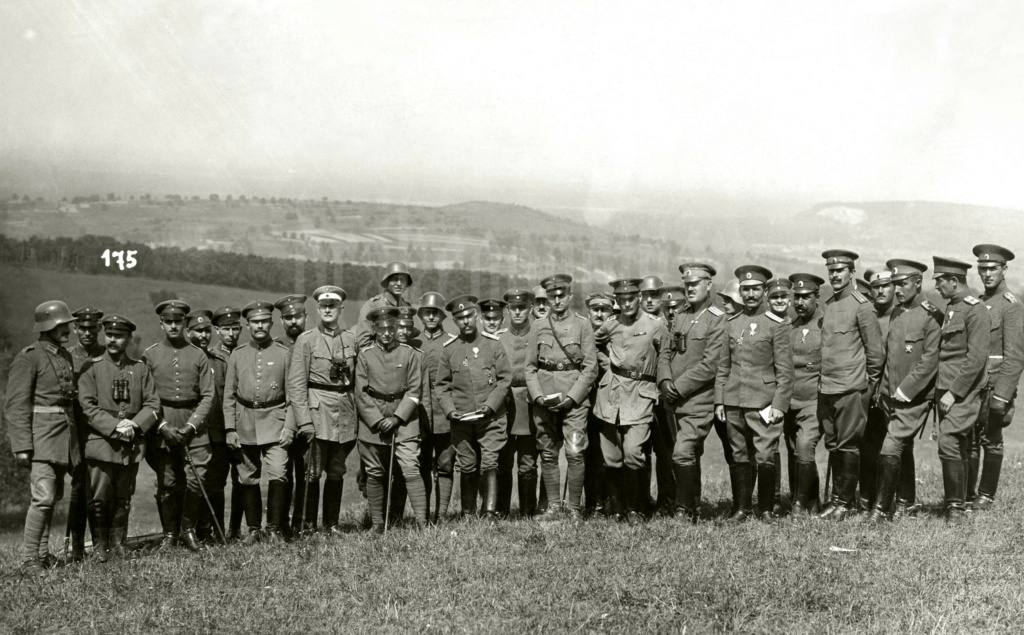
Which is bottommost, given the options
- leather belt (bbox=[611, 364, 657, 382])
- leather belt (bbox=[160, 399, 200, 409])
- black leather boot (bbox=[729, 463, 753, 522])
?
black leather boot (bbox=[729, 463, 753, 522])

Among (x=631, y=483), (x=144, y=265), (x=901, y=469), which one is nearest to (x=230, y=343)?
(x=631, y=483)

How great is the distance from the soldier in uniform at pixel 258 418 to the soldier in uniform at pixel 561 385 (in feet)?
8.46

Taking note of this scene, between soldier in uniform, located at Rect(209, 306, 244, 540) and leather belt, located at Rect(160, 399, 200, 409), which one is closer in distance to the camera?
leather belt, located at Rect(160, 399, 200, 409)

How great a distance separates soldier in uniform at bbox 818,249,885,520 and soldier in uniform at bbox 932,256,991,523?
63 cm

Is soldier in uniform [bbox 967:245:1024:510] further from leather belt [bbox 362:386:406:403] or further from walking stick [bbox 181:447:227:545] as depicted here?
walking stick [bbox 181:447:227:545]

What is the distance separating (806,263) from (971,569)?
26177 mm

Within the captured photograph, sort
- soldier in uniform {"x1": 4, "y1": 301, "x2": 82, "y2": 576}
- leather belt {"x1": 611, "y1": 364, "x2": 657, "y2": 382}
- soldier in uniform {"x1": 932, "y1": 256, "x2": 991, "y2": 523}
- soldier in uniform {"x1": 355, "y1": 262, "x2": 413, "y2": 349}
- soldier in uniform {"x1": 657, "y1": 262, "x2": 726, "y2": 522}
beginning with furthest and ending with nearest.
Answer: soldier in uniform {"x1": 355, "y1": 262, "x2": 413, "y2": 349} → leather belt {"x1": 611, "y1": 364, "x2": 657, "y2": 382} → soldier in uniform {"x1": 657, "y1": 262, "x2": 726, "y2": 522} → soldier in uniform {"x1": 932, "y1": 256, "x2": 991, "y2": 523} → soldier in uniform {"x1": 4, "y1": 301, "x2": 82, "y2": 576}

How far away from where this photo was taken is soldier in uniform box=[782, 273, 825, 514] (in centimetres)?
936

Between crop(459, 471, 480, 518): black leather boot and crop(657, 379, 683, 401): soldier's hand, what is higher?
crop(657, 379, 683, 401): soldier's hand

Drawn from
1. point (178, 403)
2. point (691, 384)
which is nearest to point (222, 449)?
point (178, 403)

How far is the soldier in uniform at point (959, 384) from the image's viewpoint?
8914 millimetres

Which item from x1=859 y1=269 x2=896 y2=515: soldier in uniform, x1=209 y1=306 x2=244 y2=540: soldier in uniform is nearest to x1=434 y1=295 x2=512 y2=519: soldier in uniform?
x1=209 y1=306 x2=244 y2=540: soldier in uniform

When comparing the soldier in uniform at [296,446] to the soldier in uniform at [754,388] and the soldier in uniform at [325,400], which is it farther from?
the soldier in uniform at [754,388]

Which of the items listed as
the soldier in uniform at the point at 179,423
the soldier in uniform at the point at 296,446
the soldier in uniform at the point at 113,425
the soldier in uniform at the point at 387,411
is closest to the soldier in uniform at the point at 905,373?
the soldier in uniform at the point at 387,411
